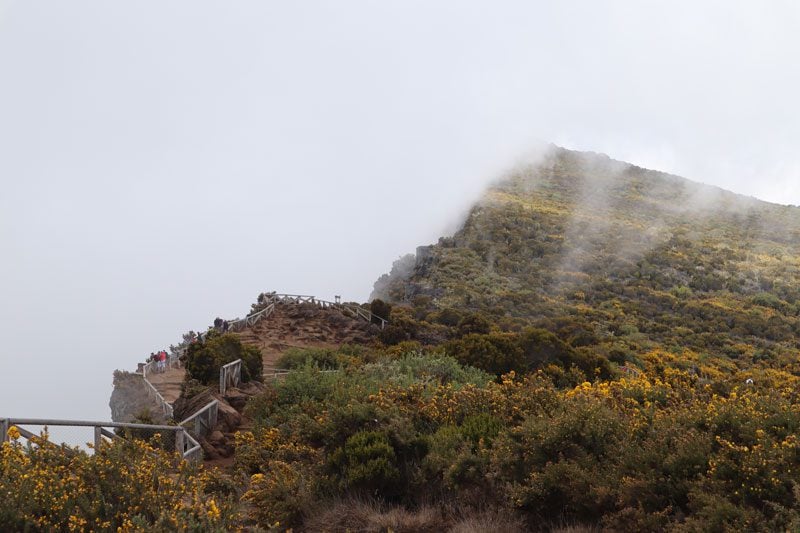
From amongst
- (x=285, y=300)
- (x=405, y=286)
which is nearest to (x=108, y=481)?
(x=285, y=300)

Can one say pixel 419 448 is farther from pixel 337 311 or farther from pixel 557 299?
pixel 557 299

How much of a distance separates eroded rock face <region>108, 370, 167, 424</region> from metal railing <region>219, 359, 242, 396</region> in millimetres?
2128

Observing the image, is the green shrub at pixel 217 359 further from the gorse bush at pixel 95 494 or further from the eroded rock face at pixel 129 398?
the gorse bush at pixel 95 494

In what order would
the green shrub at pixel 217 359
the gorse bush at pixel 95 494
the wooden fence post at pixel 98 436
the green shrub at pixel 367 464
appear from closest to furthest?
the gorse bush at pixel 95 494, the wooden fence post at pixel 98 436, the green shrub at pixel 367 464, the green shrub at pixel 217 359

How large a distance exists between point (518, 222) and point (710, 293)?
18776 mm

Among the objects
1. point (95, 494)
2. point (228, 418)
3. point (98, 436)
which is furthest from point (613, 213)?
point (95, 494)

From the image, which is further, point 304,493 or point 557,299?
point 557,299

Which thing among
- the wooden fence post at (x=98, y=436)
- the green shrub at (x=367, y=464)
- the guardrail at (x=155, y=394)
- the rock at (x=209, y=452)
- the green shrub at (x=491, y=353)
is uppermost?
the wooden fence post at (x=98, y=436)

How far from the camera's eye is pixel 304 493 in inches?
311

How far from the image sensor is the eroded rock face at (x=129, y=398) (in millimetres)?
20266

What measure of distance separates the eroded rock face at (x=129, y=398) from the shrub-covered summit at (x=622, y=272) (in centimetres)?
1212

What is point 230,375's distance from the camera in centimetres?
1817

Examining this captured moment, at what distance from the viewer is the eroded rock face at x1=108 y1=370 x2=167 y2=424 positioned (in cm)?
2027

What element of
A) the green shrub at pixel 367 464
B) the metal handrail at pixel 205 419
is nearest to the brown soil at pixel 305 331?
the metal handrail at pixel 205 419
